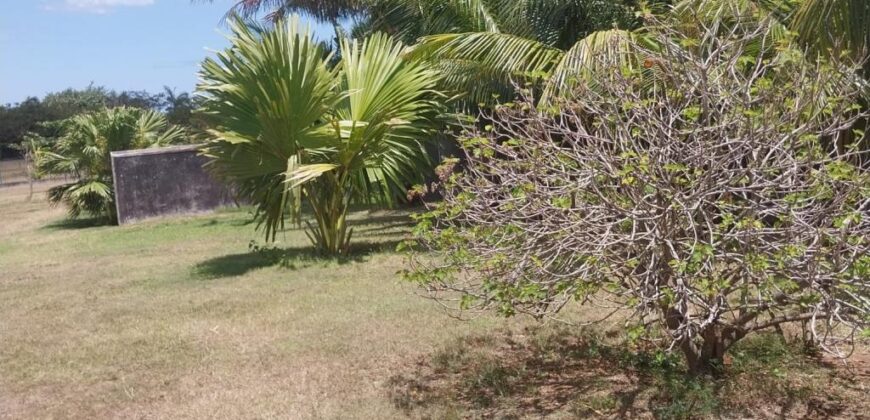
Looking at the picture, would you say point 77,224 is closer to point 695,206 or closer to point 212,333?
point 212,333

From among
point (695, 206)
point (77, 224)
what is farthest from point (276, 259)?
point (77, 224)

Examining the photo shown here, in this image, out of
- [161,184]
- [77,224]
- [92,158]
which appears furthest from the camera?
[77,224]

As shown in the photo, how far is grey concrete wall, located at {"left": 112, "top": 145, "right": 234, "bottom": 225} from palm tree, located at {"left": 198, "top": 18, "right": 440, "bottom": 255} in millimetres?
6770

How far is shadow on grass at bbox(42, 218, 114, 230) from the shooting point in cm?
1795

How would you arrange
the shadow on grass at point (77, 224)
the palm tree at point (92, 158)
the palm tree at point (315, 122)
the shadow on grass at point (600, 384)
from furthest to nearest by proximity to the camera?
the shadow on grass at point (77, 224) < the palm tree at point (92, 158) < the palm tree at point (315, 122) < the shadow on grass at point (600, 384)

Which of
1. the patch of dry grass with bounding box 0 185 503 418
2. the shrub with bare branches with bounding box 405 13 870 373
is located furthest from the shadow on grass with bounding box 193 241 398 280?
the shrub with bare branches with bounding box 405 13 870 373

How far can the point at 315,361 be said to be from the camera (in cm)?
628

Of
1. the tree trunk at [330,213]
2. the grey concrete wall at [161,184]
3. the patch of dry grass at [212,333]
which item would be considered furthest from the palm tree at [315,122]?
the grey concrete wall at [161,184]

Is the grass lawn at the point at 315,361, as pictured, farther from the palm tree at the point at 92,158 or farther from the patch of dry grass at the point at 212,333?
the palm tree at the point at 92,158

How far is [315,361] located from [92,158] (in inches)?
521

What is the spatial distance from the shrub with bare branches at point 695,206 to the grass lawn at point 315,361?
59 cm

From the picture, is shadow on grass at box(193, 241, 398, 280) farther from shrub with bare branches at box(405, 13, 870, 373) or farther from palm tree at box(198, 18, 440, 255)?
shrub with bare branches at box(405, 13, 870, 373)

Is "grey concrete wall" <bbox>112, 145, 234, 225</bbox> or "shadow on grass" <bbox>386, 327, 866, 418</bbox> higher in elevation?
"grey concrete wall" <bbox>112, 145, 234, 225</bbox>

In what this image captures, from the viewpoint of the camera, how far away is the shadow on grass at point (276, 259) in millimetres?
10414
